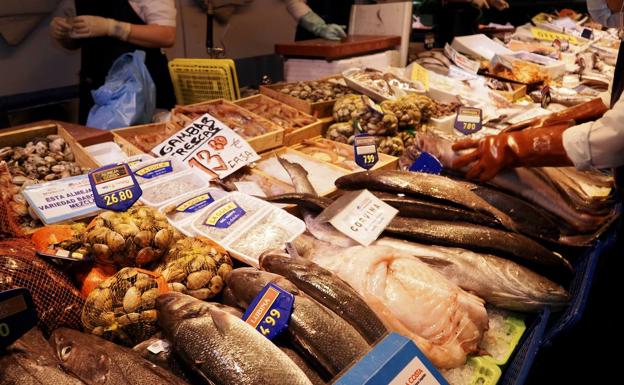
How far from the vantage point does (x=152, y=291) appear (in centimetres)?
160

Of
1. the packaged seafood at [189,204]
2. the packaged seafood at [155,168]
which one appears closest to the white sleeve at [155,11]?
the packaged seafood at [155,168]

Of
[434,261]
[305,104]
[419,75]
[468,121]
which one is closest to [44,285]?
[434,261]

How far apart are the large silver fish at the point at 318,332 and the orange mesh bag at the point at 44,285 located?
0.66 metres

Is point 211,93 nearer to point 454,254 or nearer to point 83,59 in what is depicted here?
point 83,59

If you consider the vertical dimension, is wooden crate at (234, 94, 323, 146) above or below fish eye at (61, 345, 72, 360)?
above

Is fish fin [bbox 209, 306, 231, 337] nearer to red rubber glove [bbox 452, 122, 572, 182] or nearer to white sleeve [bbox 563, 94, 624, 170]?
red rubber glove [bbox 452, 122, 572, 182]

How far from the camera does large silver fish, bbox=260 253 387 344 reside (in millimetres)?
1574

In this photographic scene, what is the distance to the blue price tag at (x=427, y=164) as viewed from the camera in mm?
2906

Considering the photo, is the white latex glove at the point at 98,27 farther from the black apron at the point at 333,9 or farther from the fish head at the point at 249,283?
the black apron at the point at 333,9

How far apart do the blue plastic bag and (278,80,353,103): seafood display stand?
1.34 metres

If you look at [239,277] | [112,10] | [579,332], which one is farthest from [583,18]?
[239,277]

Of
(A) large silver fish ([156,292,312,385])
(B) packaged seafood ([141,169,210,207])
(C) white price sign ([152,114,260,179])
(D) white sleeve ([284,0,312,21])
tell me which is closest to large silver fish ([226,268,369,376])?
(A) large silver fish ([156,292,312,385])

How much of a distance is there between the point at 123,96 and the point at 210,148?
1.05 metres

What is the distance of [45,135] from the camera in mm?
3104
